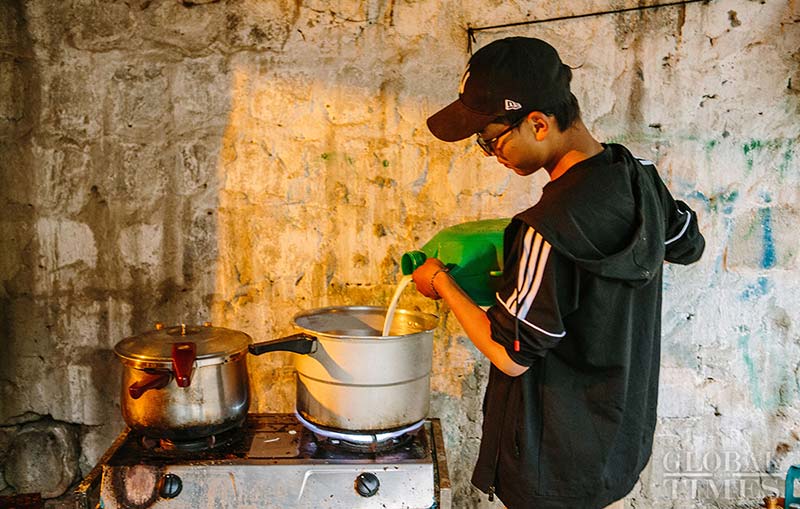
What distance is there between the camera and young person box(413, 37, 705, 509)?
144cm

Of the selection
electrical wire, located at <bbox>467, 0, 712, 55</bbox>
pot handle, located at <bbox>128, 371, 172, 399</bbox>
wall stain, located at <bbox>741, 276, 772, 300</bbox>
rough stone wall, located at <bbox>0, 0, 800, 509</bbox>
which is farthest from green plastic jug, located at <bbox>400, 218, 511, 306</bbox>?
wall stain, located at <bbox>741, 276, 772, 300</bbox>

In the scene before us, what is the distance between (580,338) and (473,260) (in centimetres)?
37

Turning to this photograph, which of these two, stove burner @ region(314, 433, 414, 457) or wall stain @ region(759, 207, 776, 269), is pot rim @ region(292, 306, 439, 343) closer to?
stove burner @ region(314, 433, 414, 457)

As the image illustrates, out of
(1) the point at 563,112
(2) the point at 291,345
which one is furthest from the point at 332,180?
(1) the point at 563,112

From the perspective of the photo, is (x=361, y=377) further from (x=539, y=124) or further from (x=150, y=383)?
(x=539, y=124)

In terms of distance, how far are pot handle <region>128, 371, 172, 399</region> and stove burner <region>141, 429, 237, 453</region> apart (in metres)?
0.22

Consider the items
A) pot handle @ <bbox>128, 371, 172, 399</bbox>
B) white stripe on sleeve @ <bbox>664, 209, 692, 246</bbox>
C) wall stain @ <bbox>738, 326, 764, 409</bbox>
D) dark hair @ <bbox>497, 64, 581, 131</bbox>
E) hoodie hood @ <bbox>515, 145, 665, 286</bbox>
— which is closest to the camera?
hoodie hood @ <bbox>515, 145, 665, 286</bbox>

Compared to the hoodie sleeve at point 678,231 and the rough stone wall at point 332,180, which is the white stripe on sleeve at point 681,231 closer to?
the hoodie sleeve at point 678,231

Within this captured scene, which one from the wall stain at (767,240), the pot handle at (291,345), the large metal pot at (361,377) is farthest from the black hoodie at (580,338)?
the wall stain at (767,240)

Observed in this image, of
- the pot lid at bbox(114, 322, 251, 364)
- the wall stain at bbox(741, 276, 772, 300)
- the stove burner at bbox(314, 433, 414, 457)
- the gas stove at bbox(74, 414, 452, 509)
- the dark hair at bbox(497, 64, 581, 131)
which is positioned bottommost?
the gas stove at bbox(74, 414, 452, 509)

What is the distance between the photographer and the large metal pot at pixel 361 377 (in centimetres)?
175

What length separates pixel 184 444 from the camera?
1.84 meters

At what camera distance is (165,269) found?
2428mm

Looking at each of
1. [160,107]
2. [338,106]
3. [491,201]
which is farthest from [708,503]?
[160,107]
